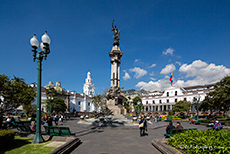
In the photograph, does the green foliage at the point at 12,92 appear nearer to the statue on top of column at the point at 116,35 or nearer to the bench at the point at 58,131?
the bench at the point at 58,131

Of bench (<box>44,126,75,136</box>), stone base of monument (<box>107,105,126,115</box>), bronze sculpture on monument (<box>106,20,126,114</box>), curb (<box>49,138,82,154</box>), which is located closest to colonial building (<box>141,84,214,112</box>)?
bronze sculpture on monument (<box>106,20,126,114</box>)

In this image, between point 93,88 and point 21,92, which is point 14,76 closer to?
point 21,92

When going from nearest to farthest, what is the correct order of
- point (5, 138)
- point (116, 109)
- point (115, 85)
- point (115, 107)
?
point (5, 138), point (116, 109), point (115, 107), point (115, 85)

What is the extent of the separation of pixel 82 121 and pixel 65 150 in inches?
613

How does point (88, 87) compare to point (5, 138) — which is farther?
point (88, 87)

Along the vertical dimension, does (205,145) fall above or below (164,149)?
above

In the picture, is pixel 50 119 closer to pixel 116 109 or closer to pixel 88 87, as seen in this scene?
pixel 116 109

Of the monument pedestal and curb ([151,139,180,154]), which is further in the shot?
the monument pedestal

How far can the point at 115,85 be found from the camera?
25.0m

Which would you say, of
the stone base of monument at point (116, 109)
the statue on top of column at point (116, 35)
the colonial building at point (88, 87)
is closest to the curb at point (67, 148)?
the stone base of monument at point (116, 109)

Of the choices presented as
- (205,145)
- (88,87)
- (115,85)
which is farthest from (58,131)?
(88,87)

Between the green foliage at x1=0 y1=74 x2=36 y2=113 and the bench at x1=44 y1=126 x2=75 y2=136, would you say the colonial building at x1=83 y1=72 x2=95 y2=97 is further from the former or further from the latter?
the bench at x1=44 y1=126 x2=75 y2=136

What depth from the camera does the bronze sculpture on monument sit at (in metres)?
23.8

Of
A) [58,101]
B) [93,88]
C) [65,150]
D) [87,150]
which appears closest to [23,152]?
[65,150]
